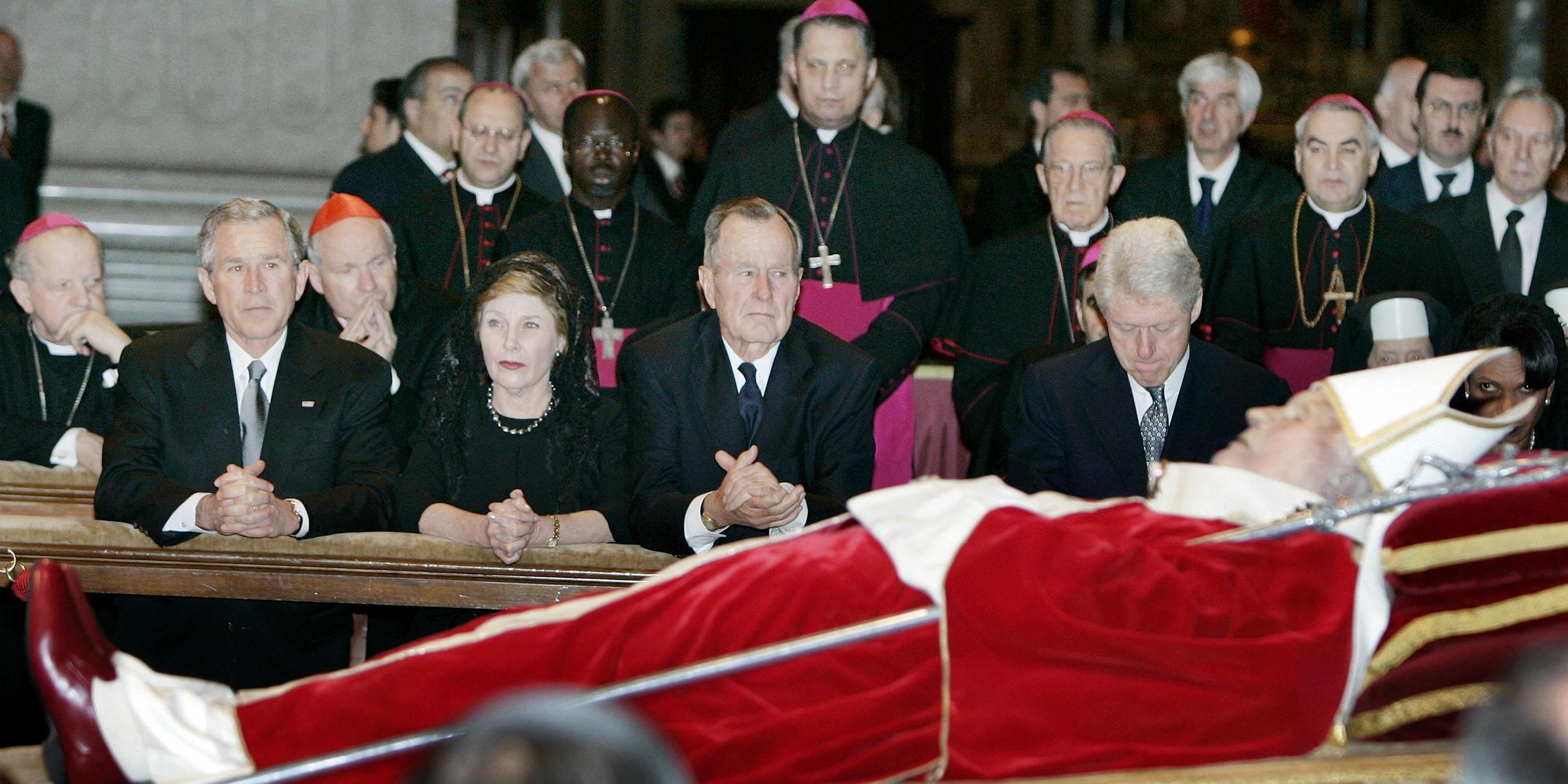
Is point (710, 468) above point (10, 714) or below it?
above

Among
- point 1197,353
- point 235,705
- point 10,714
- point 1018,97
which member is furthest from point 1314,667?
point 1018,97

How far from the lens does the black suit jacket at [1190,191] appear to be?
6008 mm

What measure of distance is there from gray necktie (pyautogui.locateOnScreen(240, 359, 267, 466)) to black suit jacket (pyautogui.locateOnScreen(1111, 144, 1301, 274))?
316 cm

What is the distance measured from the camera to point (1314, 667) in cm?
293

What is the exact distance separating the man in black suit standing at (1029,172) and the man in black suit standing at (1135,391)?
2.67 meters

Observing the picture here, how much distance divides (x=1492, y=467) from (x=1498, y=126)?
314cm

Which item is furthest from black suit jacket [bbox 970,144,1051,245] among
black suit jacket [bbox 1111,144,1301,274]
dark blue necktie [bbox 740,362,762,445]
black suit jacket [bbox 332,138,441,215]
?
dark blue necktie [bbox 740,362,762,445]

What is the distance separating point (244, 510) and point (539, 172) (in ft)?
9.80

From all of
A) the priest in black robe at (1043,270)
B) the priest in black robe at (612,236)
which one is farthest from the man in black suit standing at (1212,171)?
the priest in black robe at (612,236)

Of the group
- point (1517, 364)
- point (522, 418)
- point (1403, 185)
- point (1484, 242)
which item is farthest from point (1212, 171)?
point (522, 418)

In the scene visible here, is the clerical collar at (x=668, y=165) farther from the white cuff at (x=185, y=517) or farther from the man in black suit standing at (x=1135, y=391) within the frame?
the white cuff at (x=185, y=517)

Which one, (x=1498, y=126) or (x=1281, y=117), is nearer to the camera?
(x=1498, y=126)

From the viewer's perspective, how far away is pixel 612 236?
5.46 metres

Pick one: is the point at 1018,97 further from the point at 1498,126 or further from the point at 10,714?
the point at 10,714
